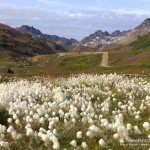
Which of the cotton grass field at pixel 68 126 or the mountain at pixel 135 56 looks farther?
the mountain at pixel 135 56

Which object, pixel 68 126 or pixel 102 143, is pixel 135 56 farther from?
pixel 102 143

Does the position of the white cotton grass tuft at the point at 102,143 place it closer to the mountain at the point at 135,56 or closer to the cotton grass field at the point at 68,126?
the cotton grass field at the point at 68,126

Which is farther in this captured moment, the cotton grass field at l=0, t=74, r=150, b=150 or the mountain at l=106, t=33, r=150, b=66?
the mountain at l=106, t=33, r=150, b=66

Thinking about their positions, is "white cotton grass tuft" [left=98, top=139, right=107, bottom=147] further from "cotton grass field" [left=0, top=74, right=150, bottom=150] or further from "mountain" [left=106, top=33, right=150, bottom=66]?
"mountain" [left=106, top=33, right=150, bottom=66]

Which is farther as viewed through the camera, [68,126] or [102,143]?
[68,126]

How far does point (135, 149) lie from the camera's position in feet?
48.5

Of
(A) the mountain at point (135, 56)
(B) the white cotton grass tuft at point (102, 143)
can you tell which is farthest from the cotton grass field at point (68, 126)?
(A) the mountain at point (135, 56)

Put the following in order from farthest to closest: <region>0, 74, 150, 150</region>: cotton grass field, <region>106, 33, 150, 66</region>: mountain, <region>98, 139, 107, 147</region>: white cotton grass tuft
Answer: <region>106, 33, 150, 66</region>: mountain → <region>0, 74, 150, 150</region>: cotton grass field → <region>98, 139, 107, 147</region>: white cotton grass tuft

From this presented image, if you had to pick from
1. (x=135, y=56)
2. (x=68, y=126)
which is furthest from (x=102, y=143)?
(x=135, y=56)

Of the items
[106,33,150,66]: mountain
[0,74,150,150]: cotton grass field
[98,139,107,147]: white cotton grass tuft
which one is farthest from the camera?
[106,33,150,66]: mountain

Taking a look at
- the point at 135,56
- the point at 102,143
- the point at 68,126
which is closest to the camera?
the point at 102,143

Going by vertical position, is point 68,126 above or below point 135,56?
below

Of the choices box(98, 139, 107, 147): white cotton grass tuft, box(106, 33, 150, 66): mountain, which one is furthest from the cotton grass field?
box(106, 33, 150, 66): mountain

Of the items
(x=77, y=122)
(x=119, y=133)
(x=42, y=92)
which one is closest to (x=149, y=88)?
(x=42, y=92)
